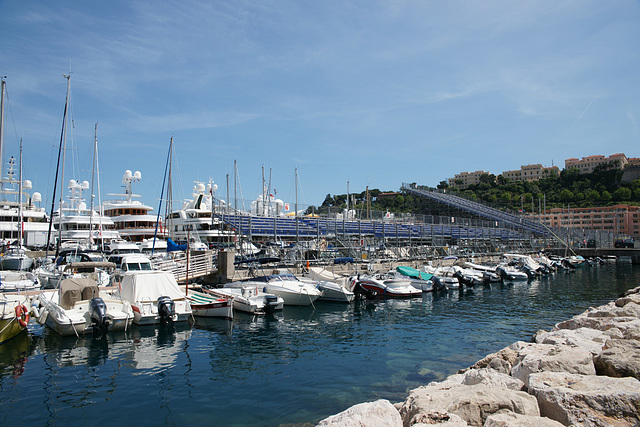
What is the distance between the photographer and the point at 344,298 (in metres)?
32.2

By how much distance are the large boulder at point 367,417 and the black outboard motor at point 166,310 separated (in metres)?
16.7

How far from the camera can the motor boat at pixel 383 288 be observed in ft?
114

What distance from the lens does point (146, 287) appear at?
77.5ft

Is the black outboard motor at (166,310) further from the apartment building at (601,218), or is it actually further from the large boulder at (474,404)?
the apartment building at (601,218)

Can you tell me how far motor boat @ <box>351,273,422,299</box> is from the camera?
34750 millimetres

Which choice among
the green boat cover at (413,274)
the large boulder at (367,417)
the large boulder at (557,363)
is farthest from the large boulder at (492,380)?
the green boat cover at (413,274)

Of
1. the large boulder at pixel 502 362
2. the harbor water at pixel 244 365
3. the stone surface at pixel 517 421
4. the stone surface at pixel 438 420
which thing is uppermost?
the stone surface at pixel 517 421

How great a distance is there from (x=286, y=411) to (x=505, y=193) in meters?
181

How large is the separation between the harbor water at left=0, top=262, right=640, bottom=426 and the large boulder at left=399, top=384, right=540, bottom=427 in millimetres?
4112

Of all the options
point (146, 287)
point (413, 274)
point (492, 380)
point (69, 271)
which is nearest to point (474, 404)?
point (492, 380)

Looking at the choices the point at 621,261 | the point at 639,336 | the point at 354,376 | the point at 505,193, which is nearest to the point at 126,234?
the point at 354,376

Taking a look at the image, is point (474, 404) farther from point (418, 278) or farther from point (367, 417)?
point (418, 278)

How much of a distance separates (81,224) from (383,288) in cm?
5065

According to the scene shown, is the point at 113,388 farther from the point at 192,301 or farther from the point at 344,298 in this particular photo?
the point at 344,298
